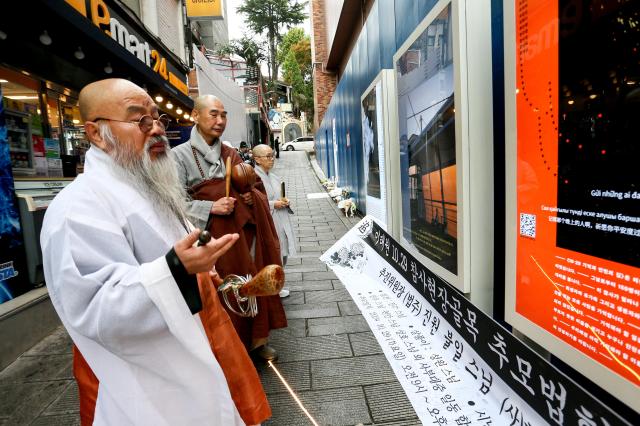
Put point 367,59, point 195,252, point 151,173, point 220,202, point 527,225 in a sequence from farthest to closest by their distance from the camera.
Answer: point 367,59 → point 220,202 → point 151,173 → point 527,225 → point 195,252

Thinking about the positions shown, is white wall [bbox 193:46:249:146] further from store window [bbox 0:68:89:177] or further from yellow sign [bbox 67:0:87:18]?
yellow sign [bbox 67:0:87:18]

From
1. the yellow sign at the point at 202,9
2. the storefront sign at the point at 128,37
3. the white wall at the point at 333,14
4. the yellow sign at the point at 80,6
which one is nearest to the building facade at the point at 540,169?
the yellow sign at the point at 80,6

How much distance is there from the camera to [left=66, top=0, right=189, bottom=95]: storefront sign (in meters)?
4.56

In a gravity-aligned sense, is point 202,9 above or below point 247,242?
above

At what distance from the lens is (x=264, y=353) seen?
9.87ft

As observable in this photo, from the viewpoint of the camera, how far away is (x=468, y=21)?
62.0 inches

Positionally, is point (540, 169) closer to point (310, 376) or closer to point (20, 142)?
point (310, 376)

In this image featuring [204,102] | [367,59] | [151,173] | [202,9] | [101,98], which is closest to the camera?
[101,98]

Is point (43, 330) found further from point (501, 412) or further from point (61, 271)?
point (501, 412)

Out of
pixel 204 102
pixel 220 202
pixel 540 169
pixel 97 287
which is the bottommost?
pixel 97 287

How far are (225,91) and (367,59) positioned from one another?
10.4 m

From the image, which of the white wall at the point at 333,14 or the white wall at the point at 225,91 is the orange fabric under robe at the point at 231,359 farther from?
the white wall at the point at 225,91

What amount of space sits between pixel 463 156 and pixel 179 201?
52.0 inches

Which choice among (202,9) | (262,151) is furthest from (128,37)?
(202,9)
